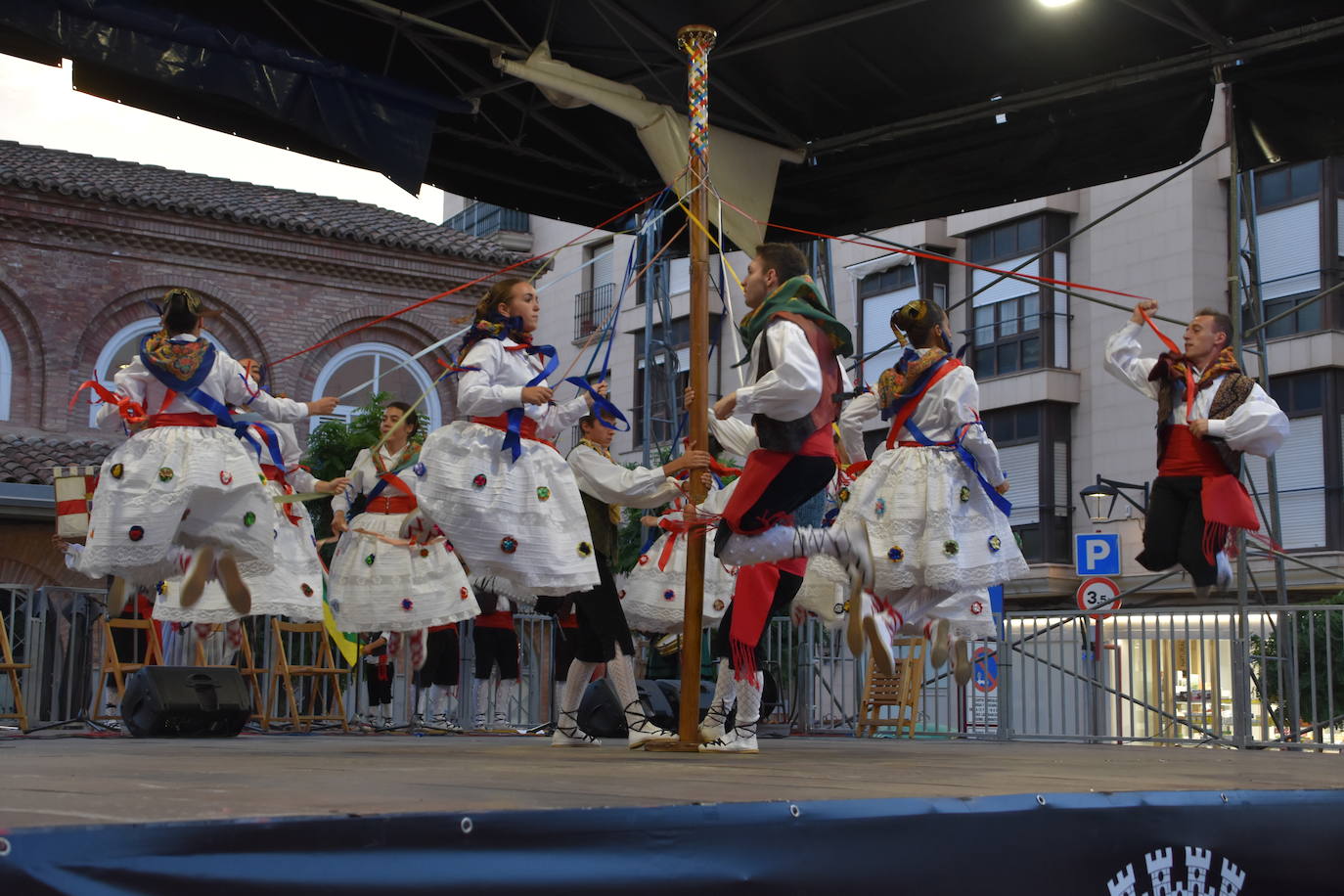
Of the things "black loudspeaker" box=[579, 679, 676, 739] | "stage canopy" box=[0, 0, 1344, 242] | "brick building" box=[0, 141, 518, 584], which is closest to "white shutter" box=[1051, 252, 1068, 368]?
"brick building" box=[0, 141, 518, 584]

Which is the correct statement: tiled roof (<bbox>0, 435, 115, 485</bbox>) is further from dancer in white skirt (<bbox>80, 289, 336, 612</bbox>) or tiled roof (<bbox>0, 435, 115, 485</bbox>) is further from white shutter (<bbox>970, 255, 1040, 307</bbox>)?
white shutter (<bbox>970, 255, 1040, 307</bbox>)

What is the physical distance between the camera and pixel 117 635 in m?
11.1

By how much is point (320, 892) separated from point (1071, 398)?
1022 inches

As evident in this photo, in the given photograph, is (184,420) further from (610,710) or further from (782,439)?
(610,710)

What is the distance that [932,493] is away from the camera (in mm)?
6570

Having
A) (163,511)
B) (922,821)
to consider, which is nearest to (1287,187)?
(163,511)

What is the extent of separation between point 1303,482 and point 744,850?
2310 cm

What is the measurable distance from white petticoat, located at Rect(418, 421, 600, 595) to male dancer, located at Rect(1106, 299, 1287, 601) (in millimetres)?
2889

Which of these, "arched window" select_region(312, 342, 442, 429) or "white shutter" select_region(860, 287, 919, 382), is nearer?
"arched window" select_region(312, 342, 442, 429)

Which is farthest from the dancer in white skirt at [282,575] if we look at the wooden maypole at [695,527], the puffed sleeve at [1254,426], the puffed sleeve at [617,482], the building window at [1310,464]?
the building window at [1310,464]

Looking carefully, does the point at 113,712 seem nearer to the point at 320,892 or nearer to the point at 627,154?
the point at 627,154

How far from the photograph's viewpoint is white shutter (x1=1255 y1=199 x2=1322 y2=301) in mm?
23453

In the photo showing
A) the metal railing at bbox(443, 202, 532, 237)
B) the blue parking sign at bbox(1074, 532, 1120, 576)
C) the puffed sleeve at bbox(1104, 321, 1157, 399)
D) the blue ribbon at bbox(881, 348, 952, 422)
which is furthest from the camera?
the metal railing at bbox(443, 202, 532, 237)

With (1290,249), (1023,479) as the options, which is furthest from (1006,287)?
(1290,249)
